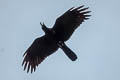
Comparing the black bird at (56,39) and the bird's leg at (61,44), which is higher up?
the black bird at (56,39)

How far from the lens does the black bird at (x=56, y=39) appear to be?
18422 mm

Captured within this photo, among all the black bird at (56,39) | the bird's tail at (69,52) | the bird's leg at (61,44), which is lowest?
the bird's tail at (69,52)

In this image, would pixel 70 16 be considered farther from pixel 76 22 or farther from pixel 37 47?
pixel 37 47

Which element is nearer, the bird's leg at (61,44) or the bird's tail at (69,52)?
the bird's tail at (69,52)

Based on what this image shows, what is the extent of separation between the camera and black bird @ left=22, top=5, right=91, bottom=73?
60.4 ft

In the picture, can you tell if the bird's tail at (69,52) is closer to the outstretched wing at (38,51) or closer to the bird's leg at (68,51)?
the bird's leg at (68,51)

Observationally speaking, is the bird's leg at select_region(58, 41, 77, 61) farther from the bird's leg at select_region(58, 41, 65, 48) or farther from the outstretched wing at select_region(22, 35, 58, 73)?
the outstretched wing at select_region(22, 35, 58, 73)

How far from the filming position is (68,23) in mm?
18859

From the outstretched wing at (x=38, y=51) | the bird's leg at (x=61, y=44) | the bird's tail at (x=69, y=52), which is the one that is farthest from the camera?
the outstretched wing at (x=38, y=51)

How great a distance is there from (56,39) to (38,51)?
4.92ft

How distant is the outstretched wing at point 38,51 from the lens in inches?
747

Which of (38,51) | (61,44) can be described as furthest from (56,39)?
(38,51)

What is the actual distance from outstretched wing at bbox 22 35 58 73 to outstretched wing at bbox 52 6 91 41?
2.21 feet

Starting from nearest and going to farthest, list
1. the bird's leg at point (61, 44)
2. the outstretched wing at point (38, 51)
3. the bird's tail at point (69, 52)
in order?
the bird's tail at point (69, 52), the bird's leg at point (61, 44), the outstretched wing at point (38, 51)
